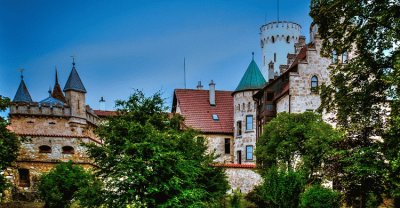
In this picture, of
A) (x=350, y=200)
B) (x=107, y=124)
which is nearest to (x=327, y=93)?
(x=350, y=200)

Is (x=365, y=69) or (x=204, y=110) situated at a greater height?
(x=204, y=110)

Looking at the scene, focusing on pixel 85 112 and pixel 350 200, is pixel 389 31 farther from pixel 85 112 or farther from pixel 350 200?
pixel 85 112

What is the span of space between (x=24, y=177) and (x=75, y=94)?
1575 cm

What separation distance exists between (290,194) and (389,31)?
8865 millimetres

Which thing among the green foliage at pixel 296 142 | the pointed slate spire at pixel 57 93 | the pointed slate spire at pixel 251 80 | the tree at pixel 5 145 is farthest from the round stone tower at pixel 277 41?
the tree at pixel 5 145

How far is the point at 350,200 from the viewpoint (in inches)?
810

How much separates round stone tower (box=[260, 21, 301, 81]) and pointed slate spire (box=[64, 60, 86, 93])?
3220cm

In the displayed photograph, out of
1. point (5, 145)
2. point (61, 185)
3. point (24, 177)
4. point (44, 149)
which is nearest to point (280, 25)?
point (44, 149)

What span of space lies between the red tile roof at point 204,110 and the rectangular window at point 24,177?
63.7 feet

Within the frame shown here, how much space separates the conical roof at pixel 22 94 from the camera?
48312 millimetres

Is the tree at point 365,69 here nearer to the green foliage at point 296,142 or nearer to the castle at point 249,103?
the green foliage at point 296,142

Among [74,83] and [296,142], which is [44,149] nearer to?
[74,83]

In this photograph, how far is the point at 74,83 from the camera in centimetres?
4753

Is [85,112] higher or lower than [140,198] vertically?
higher
